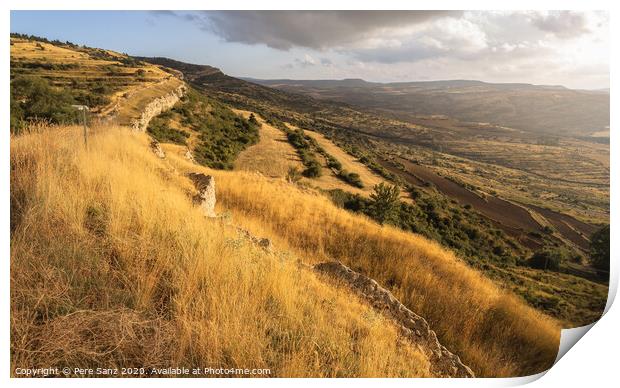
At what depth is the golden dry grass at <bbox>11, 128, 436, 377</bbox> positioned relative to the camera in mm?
1900

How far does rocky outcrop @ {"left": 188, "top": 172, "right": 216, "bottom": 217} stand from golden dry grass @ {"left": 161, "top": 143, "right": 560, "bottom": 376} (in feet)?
1.75

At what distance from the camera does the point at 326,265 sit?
3.42 m

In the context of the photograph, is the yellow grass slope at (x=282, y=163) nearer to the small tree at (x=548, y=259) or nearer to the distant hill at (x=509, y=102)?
the distant hill at (x=509, y=102)

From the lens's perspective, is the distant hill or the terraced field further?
the terraced field

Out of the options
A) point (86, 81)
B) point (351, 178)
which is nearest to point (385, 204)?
point (351, 178)

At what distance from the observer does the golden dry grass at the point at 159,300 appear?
190 cm

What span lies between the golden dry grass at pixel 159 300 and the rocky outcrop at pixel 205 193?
1464mm

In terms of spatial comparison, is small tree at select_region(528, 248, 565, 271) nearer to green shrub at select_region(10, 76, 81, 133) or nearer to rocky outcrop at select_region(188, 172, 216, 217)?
rocky outcrop at select_region(188, 172, 216, 217)

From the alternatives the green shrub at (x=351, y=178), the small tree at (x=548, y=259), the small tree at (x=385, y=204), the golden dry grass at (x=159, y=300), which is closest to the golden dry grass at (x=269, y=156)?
the green shrub at (x=351, y=178)

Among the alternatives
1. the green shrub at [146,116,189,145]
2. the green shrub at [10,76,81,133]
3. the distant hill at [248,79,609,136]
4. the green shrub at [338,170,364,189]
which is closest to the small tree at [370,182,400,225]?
A: the distant hill at [248,79,609,136]

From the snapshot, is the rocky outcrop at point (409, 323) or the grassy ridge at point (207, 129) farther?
the grassy ridge at point (207, 129)

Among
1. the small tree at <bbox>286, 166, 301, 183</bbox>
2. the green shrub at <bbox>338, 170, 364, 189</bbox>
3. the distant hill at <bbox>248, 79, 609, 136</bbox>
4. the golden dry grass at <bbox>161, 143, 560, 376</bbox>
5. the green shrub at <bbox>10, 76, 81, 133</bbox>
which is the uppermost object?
the distant hill at <bbox>248, 79, 609, 136</bbox>

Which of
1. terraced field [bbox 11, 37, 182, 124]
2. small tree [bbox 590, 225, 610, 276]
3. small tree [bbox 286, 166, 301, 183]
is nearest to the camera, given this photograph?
small tree [bbox 590, 225, 610, 276]
